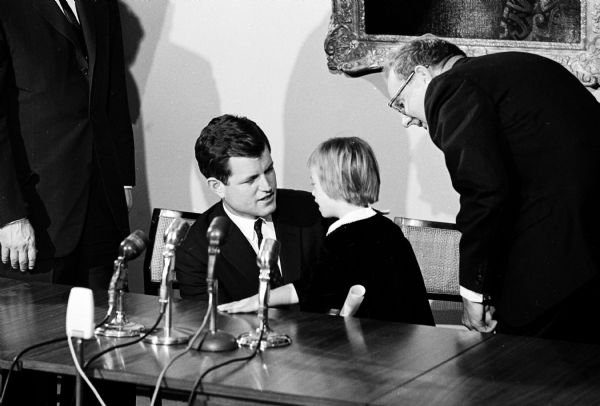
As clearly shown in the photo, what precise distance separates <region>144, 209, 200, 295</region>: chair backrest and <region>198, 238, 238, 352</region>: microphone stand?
1488 millimetres

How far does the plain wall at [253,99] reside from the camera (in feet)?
15.1

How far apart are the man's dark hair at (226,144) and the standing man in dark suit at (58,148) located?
60 cm

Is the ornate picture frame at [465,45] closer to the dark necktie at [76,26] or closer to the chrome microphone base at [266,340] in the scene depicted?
the dark necktie at [76,26]

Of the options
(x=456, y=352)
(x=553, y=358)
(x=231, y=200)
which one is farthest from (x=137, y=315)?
(x=553, y=358)

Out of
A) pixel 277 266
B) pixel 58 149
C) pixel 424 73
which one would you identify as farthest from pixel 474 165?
pixel 58 149

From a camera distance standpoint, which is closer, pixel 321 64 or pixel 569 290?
pixel 569 290

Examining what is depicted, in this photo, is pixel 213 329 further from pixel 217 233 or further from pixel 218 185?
pixel 218 185

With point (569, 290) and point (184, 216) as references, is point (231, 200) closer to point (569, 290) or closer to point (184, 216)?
point (184, 216)

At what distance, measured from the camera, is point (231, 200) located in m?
3.58

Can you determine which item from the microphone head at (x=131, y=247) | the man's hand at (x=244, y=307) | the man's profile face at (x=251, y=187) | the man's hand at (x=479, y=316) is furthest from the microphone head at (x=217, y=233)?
the man's profile face at (x=251, y=187)

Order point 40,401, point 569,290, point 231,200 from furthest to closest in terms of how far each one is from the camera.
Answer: point 231,200, point 569,290, point 40,401

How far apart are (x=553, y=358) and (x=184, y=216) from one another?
6.72 feet

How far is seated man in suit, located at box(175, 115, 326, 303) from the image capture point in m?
3.54

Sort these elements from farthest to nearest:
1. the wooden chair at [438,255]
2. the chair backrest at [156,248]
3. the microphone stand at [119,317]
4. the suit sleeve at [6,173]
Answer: the chair backrest at [156,248]
the wooden chair at [438,255]
the suit sleeve at [6,173]
the microphone stand at [119,317]
